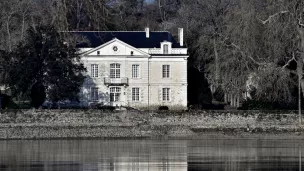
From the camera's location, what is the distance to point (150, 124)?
49188 millimetres

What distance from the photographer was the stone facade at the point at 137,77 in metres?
61.2

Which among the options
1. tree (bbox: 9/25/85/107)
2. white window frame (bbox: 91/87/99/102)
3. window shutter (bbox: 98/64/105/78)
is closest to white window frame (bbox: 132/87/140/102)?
window shutter (bbox: 98/64/105/78)

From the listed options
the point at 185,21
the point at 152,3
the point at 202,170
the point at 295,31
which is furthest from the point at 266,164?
the point at 152,3

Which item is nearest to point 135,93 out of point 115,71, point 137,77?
point 137,77

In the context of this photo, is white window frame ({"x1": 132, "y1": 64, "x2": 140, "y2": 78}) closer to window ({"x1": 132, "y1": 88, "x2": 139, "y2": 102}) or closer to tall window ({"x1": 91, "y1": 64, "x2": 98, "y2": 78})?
window ({"x1": 132, "y1": 88, "x2": 139, "y2": 102})

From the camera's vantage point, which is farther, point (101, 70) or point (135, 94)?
point (135, 94)

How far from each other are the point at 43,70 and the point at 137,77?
402 inches

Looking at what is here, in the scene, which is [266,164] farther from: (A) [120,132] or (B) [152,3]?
(B) [152,3]

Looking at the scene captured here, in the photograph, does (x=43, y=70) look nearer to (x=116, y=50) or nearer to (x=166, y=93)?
(x=116, y=50)

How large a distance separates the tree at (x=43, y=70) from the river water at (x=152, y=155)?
27.4 ft

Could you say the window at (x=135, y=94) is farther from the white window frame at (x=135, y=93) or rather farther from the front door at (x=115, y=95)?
the front door at (x=115, y=95)

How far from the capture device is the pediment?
60344mm

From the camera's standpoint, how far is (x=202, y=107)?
58250 mm

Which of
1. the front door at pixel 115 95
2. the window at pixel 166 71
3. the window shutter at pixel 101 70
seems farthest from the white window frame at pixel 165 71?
the window shutter at pixel 101 70
